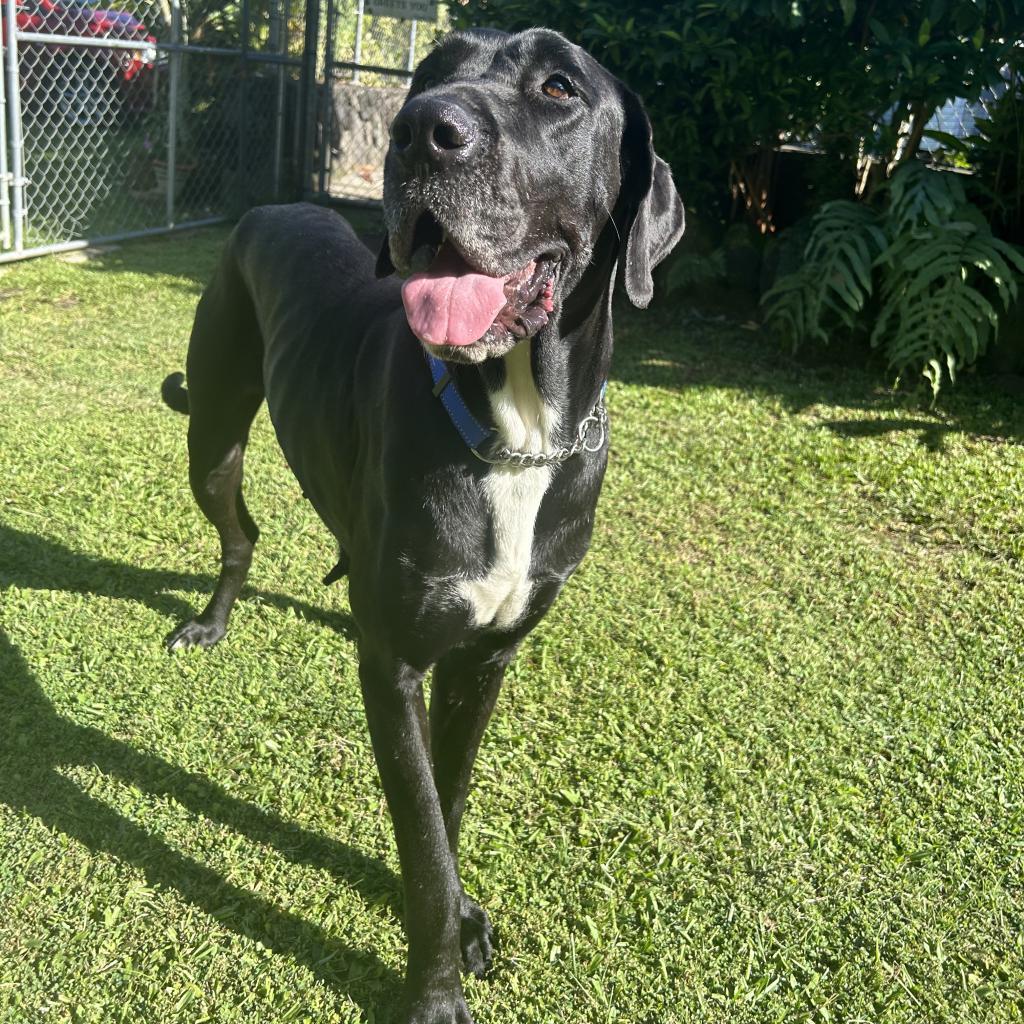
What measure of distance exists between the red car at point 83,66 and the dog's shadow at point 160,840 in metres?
6.09

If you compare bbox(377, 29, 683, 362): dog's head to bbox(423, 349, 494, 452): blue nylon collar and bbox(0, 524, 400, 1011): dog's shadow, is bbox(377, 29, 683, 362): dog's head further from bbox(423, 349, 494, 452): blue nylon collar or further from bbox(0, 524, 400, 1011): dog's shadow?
bbox(0, 524, 400, 1011): dog's shadow

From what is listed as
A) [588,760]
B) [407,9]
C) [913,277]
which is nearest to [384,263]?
[588,760]

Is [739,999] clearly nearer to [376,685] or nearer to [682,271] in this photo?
[376,685]

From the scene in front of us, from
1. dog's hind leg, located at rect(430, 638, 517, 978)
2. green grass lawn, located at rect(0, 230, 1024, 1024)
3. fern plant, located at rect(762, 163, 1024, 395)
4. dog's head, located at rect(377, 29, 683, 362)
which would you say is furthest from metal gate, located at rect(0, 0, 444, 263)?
dog's hind leg, located at rect(430, 638, 517, 978)

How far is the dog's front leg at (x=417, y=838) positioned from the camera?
220 cm

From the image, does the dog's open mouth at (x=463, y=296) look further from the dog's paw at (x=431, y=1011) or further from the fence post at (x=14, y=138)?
the fence post at (x=14, y=138)

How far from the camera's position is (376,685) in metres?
2.23

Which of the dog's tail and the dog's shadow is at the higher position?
the dog's tail

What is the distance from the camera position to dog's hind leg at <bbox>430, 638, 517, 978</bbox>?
2459mm

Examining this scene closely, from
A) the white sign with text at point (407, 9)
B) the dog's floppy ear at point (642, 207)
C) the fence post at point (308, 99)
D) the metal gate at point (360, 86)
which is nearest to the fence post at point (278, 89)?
the fence post at point (308, 99)

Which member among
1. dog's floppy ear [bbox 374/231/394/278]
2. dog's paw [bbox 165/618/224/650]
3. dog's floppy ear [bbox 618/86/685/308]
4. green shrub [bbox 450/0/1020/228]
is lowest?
dog's paw [bbox 165/618/224/650]

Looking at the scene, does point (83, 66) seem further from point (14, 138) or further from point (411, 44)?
point (411, 44)

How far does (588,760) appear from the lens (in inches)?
124

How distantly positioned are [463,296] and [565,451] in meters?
0.44
